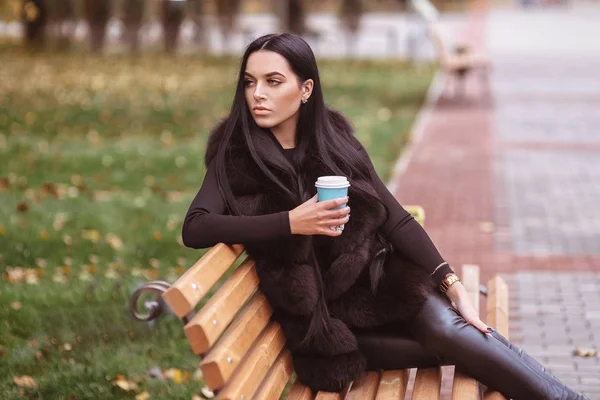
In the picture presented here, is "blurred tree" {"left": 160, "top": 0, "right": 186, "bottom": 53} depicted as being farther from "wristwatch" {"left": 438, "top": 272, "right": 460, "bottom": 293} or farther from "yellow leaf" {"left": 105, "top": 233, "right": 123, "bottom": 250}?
"wristwatch" {"left": 438, "top": 272, "right": 460, "bottom": 293}

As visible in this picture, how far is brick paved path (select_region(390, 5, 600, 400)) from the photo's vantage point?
6055 mm

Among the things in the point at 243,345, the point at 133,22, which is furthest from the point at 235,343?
the point at 133,22

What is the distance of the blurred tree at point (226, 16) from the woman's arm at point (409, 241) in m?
23.4

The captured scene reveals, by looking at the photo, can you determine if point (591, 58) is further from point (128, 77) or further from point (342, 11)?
point (128, 77)

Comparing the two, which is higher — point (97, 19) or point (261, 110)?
point (261, 110)

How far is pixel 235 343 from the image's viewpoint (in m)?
A: 3.21

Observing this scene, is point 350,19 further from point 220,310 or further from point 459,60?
point 220,310

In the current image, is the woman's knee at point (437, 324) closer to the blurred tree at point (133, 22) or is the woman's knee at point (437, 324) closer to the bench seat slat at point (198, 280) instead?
the bench seat slat at point (198, 280)

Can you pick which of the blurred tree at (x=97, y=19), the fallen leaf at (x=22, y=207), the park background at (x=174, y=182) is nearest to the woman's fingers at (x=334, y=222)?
the park background at (x=174, y=182)

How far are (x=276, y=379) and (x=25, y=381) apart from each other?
1817 millimetres

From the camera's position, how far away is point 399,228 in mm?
3941

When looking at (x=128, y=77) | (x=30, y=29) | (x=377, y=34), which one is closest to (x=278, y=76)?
(x=128, y=77)

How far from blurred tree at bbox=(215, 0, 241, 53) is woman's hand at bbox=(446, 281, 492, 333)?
926 inches

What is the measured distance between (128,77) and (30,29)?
974cm
